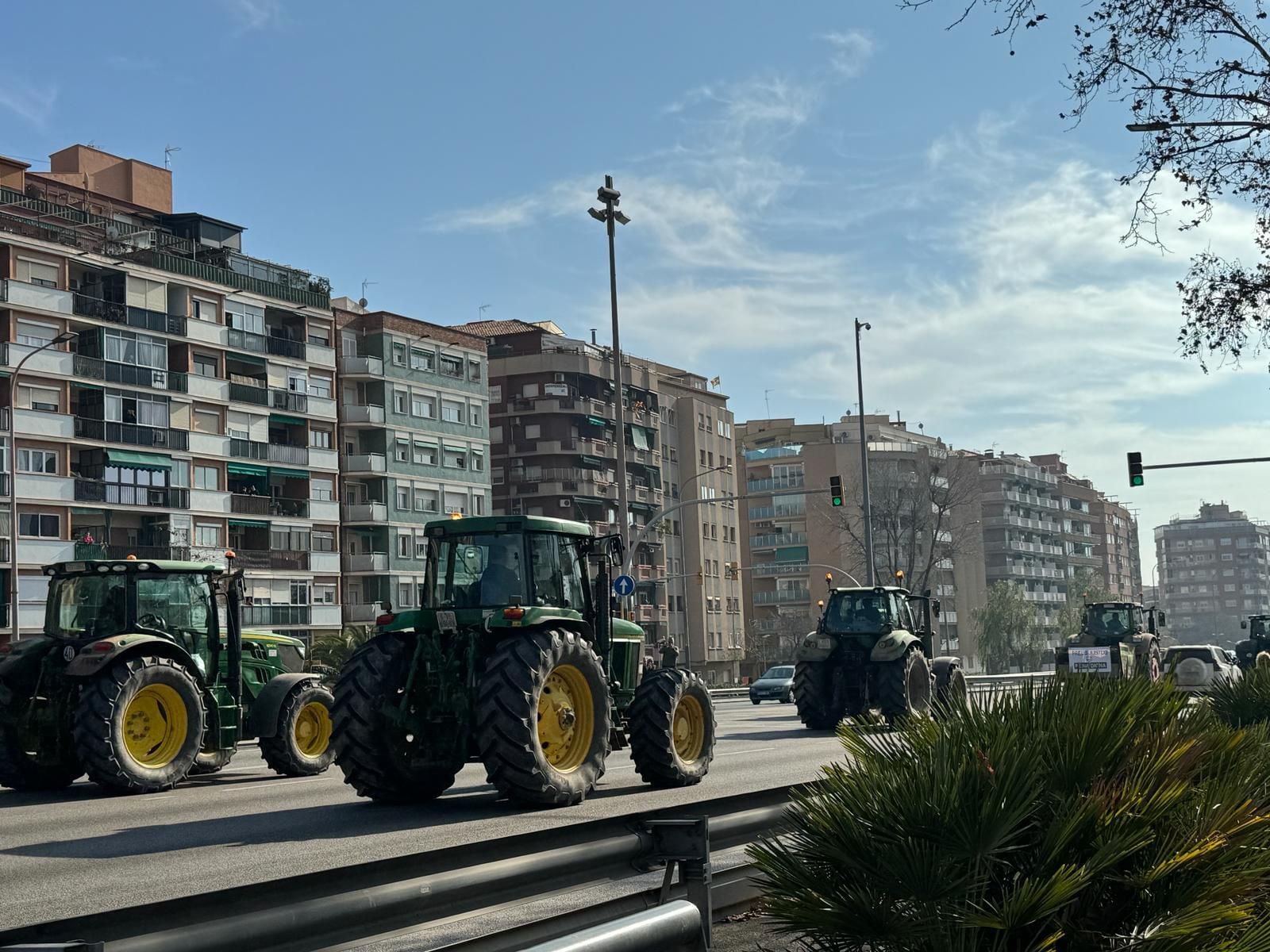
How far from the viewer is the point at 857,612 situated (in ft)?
82.4

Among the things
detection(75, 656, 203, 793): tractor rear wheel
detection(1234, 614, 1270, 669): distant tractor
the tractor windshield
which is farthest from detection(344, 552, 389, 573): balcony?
detection(75, 656, 203, 793): tractor rear wheel

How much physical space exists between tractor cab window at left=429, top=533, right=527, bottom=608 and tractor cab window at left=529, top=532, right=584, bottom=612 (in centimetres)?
14

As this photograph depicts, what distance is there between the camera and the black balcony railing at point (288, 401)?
66062 mm

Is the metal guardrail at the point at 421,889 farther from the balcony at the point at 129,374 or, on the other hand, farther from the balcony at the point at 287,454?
the balcony at the point at 287,454

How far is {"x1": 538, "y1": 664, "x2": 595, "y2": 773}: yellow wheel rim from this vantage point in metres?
12.8

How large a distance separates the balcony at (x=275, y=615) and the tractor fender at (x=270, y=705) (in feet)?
151

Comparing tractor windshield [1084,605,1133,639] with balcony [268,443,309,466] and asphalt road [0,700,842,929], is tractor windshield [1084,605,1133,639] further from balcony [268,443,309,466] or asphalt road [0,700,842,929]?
balcony [268,443,309,466]

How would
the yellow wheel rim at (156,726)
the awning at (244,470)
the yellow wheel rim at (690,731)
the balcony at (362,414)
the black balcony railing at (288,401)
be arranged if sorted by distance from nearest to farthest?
the yellow wheel rim at (690,731), the yellow wheel rim at (156,726), the awning at (244,470), the black balcony railing at (288,401), the balcony at (362,414)

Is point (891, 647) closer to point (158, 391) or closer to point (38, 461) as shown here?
point (38, 461)

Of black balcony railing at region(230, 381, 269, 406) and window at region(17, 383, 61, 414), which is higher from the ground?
black balcony railing at region(230, 381, 269, 406)

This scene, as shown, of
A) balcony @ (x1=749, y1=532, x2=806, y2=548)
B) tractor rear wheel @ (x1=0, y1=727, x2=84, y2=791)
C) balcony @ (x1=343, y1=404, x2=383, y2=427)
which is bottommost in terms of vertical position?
tractor rear wheel @ (x1=0, y1=727, x2=84, y2=791)

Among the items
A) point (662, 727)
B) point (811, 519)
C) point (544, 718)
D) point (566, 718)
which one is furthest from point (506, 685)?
point (811, 519)

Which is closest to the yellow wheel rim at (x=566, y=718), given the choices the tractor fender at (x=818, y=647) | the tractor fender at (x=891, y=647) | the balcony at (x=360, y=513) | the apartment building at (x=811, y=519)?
the tractor fender at (x=891, y=647)

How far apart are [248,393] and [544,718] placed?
54.5 meters
